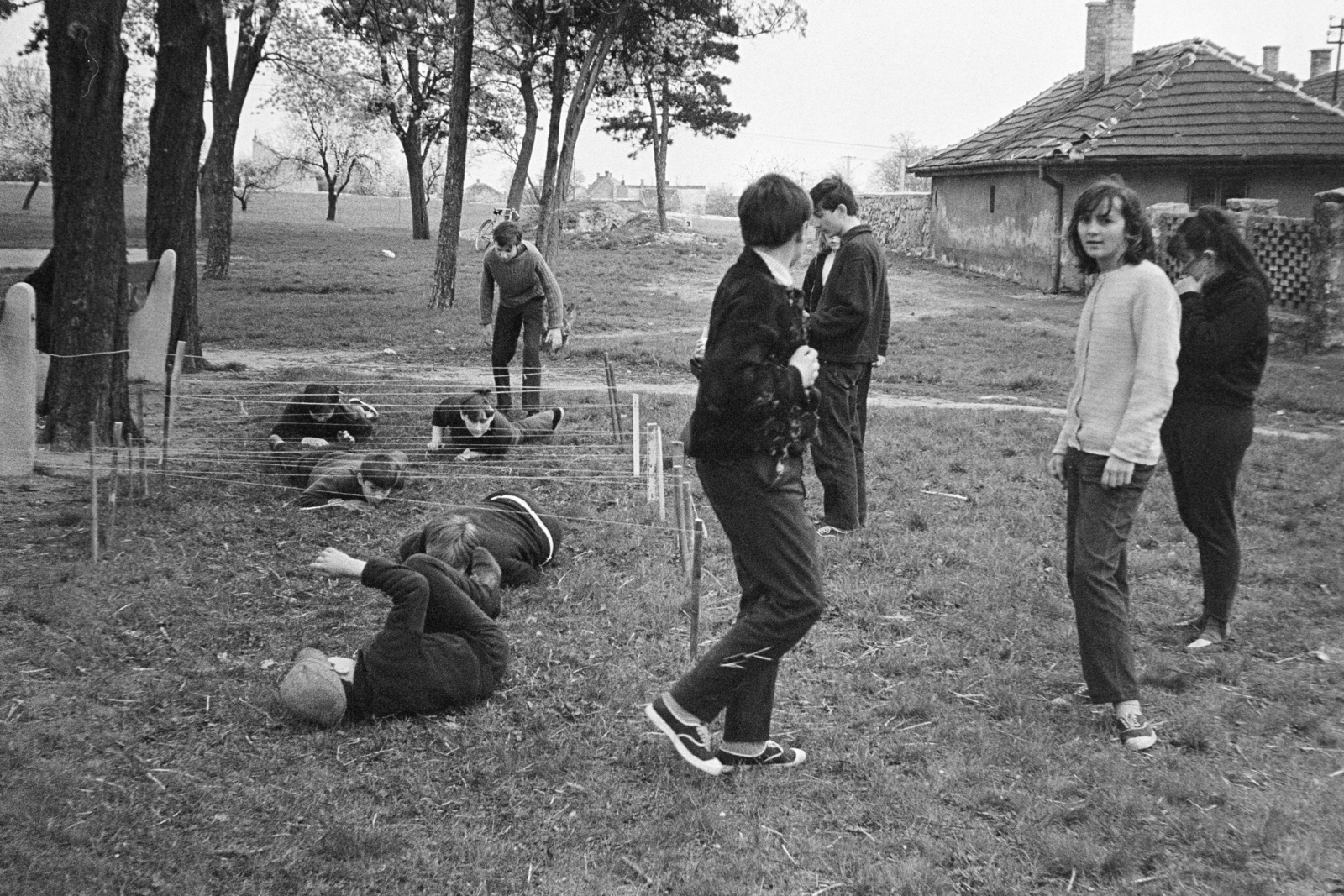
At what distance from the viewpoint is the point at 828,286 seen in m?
7.16

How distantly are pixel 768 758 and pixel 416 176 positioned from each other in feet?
126

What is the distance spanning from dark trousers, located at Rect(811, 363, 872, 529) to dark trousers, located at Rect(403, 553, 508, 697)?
2.68 m

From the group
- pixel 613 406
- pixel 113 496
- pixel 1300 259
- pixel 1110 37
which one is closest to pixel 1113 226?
pixel 613 406

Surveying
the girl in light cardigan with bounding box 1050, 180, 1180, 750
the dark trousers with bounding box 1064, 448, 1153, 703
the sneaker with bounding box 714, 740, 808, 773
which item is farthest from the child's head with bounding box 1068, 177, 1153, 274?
the sneaker with bounding box 714, 740, 808, 773

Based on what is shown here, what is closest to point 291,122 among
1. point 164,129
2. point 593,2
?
point 593,2

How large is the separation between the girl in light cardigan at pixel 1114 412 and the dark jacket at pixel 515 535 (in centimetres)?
299

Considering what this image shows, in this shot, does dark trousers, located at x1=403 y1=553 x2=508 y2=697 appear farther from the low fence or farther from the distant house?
the distant house

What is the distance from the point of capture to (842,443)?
748 cm

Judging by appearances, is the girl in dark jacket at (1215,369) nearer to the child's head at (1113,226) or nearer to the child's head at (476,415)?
the child's head at (1113,226)

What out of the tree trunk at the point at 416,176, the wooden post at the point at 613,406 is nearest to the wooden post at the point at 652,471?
the wooden post at the point at 613,406

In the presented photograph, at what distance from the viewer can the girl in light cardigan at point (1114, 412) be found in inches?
186

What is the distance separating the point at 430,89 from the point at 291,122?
29584 millimetres

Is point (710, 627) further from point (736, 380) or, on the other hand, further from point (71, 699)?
point (71, 699)

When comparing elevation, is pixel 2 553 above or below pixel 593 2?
below
